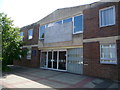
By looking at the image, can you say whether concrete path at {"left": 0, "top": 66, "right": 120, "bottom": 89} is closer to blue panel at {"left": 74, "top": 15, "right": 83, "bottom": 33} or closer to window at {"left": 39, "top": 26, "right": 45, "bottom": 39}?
blue panel at {"left": 74, "top": 15, "right": 83, "bottom": 33}

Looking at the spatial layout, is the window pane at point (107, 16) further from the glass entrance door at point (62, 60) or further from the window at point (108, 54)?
the glass entrance door at point (62, 60)

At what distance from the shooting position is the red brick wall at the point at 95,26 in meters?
8.22

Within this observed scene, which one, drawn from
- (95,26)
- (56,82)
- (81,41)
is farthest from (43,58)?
(95,26)

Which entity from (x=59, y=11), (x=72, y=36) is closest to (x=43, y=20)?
(x=59, y=11)

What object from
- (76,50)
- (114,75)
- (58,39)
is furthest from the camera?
(58,39)

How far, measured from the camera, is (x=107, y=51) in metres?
8.33

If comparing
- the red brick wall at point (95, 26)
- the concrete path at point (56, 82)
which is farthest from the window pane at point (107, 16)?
the concrete path at point (56, 82)

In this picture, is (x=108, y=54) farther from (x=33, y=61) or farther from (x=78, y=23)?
(x=33, y=61)

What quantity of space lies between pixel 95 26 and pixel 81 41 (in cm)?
176

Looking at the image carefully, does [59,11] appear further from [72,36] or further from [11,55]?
[11,55]

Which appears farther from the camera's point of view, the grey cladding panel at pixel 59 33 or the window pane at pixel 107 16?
the grey cladding panel at pixel 59 33

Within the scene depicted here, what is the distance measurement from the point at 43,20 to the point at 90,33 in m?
6.97

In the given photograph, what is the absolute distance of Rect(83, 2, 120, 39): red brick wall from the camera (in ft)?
27.0

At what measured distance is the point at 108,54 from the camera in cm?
826
